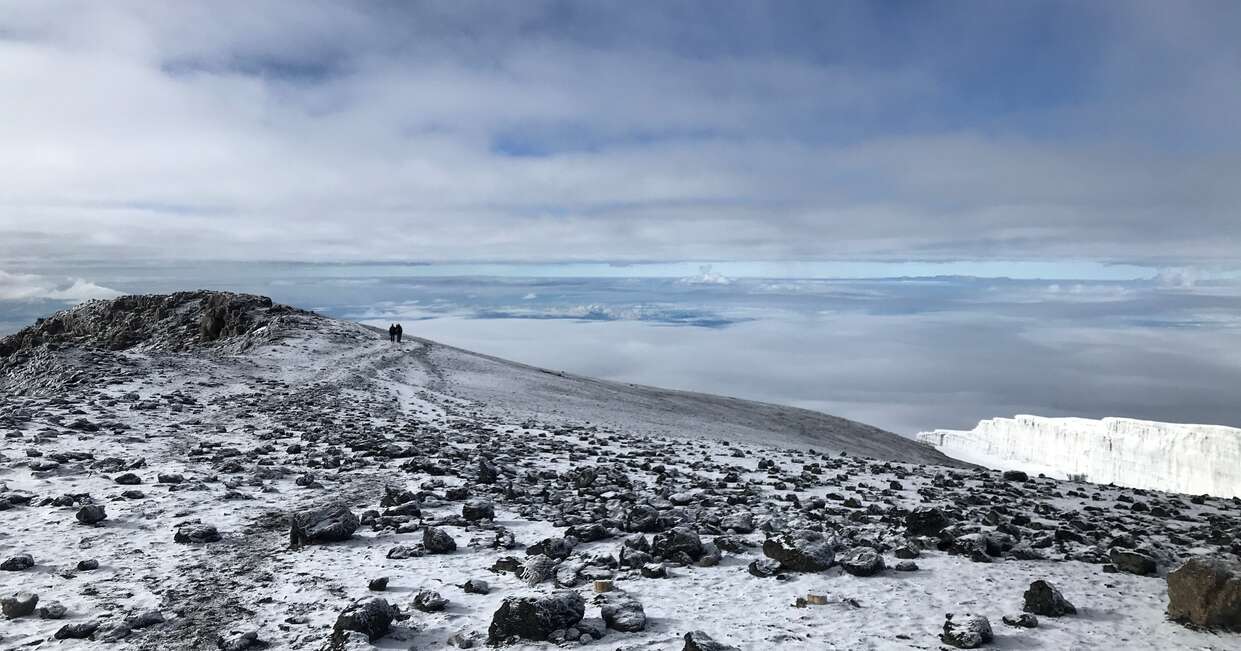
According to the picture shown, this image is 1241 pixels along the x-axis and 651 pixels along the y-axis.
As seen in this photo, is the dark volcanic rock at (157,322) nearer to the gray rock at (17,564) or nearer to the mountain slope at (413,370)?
the mountain slope at (413,370)

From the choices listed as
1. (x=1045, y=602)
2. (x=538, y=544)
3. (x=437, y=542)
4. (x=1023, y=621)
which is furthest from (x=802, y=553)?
(x=437, y=542)

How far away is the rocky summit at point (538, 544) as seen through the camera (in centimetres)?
765

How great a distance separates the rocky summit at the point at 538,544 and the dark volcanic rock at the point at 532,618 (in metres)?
0.02

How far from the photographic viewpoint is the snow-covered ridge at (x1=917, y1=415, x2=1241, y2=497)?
341 ft

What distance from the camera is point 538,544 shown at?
1023 centimetres

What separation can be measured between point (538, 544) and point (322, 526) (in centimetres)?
345

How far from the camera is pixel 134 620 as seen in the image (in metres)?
7.82

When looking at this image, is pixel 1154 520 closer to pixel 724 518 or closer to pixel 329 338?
pixel 724 518

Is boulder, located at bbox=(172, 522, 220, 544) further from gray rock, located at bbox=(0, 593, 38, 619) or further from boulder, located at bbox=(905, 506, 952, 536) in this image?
boulder, located at bbox=(905, 506, 952, 536)

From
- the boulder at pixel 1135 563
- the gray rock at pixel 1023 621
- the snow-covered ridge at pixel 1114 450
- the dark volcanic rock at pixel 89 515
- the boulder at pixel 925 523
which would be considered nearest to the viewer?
the gray rock at pixel 1023 621

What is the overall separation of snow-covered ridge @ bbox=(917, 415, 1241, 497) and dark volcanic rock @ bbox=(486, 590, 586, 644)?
319 ft

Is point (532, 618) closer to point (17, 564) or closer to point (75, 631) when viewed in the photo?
point (75, 631)

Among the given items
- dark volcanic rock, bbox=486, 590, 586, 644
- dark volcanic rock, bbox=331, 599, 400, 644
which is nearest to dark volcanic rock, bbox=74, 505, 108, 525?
dark volcanic rock, bbox=331, 599, 400, 644

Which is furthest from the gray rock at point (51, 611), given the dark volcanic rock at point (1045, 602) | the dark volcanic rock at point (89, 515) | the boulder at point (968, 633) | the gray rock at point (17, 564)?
the dark volcanic rock at point (1045, 602)
